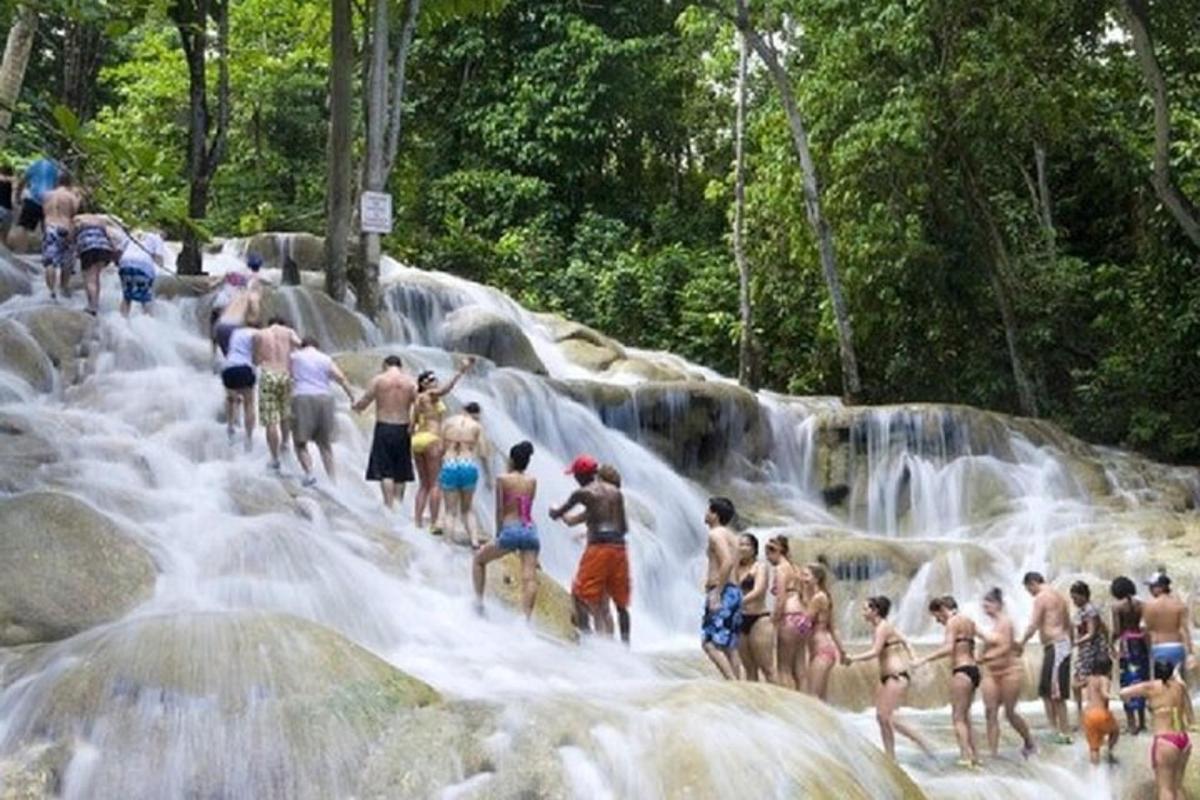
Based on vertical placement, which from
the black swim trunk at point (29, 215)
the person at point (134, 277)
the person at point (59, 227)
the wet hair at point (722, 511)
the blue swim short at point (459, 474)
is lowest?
the wet hair at point (722, 511)

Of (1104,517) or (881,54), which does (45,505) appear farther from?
(881,54)

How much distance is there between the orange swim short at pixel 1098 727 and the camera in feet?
34.6

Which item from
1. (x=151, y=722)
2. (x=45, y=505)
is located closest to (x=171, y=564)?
(x=45, y=505)

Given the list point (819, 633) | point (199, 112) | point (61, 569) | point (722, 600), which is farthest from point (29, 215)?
point (819, 633)

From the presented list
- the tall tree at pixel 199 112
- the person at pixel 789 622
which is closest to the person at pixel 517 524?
the person at pixel 789 622

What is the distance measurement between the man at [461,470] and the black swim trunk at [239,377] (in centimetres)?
192

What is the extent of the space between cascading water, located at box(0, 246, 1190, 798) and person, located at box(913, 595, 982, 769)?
1.10 ft

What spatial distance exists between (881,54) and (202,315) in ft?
37.5

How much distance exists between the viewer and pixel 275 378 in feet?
41.9

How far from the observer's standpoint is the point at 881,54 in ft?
74.8

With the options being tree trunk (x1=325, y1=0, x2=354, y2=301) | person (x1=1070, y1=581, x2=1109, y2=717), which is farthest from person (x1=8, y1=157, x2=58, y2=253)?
person (x1=1070, y1=581, x2=1109, y2=717)

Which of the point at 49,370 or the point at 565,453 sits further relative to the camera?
the point at 565,453

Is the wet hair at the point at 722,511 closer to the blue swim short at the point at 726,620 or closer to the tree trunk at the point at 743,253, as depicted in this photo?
the blue swim short at the point at 726,620

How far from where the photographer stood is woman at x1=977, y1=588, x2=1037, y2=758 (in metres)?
10.7
